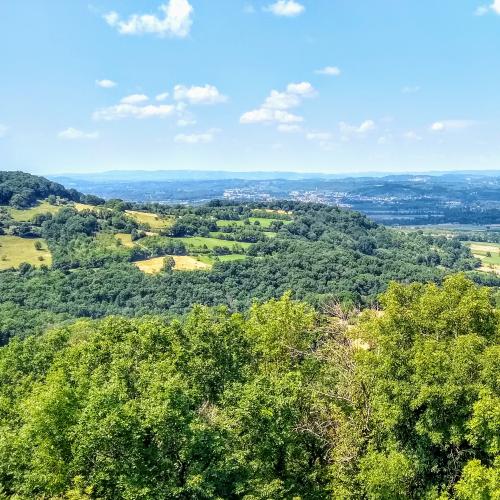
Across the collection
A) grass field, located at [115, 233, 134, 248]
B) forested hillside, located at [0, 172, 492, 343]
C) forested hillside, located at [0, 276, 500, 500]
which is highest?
forested hillside, located at [0, 276, 500, 500]

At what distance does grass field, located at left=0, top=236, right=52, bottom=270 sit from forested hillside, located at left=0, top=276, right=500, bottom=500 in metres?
144

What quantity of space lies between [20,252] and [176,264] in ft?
188

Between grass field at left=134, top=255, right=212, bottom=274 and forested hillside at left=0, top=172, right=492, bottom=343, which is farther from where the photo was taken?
grass field at left=134, top=255, right=212, bottom=274

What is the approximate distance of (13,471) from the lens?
2672 cm

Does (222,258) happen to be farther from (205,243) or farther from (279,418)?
(279,418)

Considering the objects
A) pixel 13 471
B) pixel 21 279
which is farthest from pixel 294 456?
pixel 21 279

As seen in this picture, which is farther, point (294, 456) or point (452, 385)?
point (294, 456)

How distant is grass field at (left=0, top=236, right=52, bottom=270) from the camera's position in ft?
543

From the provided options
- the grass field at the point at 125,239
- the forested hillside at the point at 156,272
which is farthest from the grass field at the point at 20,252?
the grass field at the point at 125,239

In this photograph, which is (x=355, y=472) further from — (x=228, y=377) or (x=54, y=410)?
(x=54, y=410)

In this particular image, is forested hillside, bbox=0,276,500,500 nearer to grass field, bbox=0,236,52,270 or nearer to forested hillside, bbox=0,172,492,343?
forested hillside, bbox=0,172,492,343

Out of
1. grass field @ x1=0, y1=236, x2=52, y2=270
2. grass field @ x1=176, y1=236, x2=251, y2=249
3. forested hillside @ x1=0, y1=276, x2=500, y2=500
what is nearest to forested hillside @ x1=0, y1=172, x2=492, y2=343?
grass field @ x1=0, y1=236, x2=52, y2=270

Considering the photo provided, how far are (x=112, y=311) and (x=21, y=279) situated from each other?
32695 mm

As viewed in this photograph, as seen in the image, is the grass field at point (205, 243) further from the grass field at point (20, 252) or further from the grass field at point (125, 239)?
the grass field at point (20, 252)
